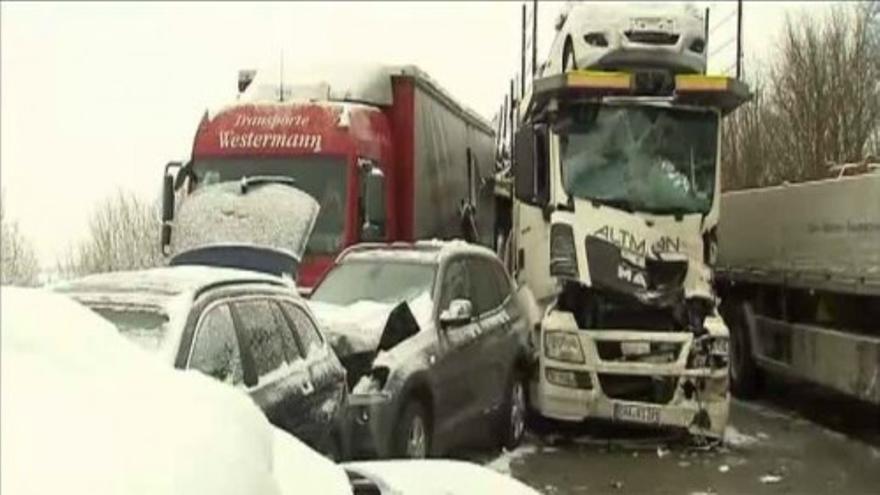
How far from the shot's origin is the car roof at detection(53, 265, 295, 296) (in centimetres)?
723

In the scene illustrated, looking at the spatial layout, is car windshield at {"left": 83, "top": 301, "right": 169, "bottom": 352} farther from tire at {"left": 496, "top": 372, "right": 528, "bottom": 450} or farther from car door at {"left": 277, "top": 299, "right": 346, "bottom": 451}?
tire at {"left": 496, "top": 372, "right": 528, "bottom": 450}

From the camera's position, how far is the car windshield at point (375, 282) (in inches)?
452

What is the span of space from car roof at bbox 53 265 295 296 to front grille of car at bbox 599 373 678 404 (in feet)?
19.0

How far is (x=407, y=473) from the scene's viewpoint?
183 inches

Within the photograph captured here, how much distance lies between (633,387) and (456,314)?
2.63 meters

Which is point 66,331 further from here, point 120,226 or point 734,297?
point 120,226

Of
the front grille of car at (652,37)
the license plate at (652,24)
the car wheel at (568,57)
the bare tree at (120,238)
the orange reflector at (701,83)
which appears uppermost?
the license plate at (652,24)

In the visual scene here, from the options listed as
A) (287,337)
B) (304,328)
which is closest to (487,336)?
(304,328)

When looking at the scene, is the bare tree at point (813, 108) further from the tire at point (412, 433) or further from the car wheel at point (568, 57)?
the tire at point (412, 433)

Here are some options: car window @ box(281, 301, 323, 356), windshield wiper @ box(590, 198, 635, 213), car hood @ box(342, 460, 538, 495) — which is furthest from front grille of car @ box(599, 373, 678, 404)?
car hood @ box(342, 460, 538, 495)

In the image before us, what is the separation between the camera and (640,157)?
13.3 m

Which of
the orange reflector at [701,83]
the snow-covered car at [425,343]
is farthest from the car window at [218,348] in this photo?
the orange reflector at [701,83]

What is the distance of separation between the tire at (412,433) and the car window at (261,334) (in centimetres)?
236

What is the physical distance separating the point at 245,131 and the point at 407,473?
11390 mm
